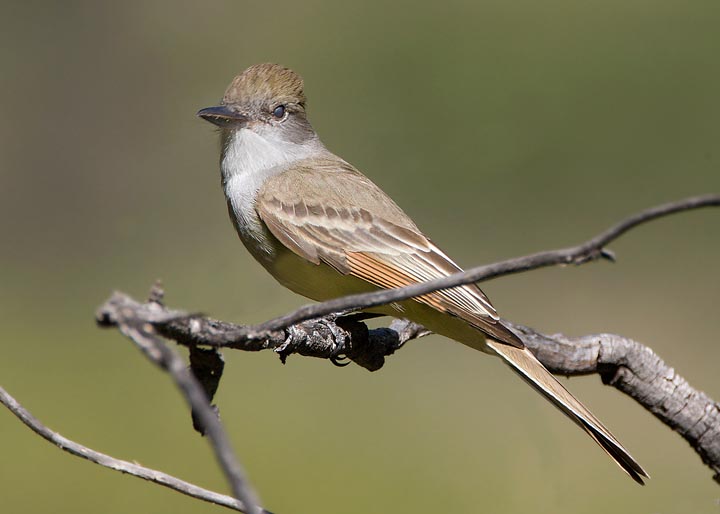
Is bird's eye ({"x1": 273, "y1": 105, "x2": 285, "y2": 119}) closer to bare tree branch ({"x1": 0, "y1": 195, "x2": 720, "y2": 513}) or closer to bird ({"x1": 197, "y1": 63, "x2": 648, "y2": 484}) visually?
bird ({"x1": 197, "y1": 63, "x2": 648, "y2": 484})

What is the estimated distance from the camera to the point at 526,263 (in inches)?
78.8

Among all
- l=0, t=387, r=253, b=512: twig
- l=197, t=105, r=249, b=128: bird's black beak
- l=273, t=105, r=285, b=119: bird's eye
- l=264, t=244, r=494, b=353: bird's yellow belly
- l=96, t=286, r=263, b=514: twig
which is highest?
l=273, t=105, r=285, b=119: bird's eye

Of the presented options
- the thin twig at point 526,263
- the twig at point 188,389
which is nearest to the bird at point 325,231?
the thin twig at point 526,263

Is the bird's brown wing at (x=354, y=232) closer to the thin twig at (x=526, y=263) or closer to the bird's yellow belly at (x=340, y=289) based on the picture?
the bird's yellow belly at (x=340, y=289)

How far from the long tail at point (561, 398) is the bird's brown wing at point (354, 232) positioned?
130 millimetres

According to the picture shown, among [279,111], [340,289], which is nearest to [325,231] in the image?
[340,289]

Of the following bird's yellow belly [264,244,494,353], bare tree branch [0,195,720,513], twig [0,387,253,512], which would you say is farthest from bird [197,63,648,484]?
twig [0,387,253,512]

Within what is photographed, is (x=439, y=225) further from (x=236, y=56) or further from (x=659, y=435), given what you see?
(x=236, y=56)

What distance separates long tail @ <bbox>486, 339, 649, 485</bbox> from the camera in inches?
130

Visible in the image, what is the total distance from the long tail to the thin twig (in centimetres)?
144

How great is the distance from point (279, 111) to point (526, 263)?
2815mm

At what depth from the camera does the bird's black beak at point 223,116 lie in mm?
4318

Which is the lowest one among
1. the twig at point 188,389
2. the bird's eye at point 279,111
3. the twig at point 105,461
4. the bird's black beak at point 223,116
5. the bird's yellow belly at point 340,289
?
the twig at point 188,389

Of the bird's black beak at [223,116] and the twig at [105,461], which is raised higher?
the bird's black beak at [223,116]
